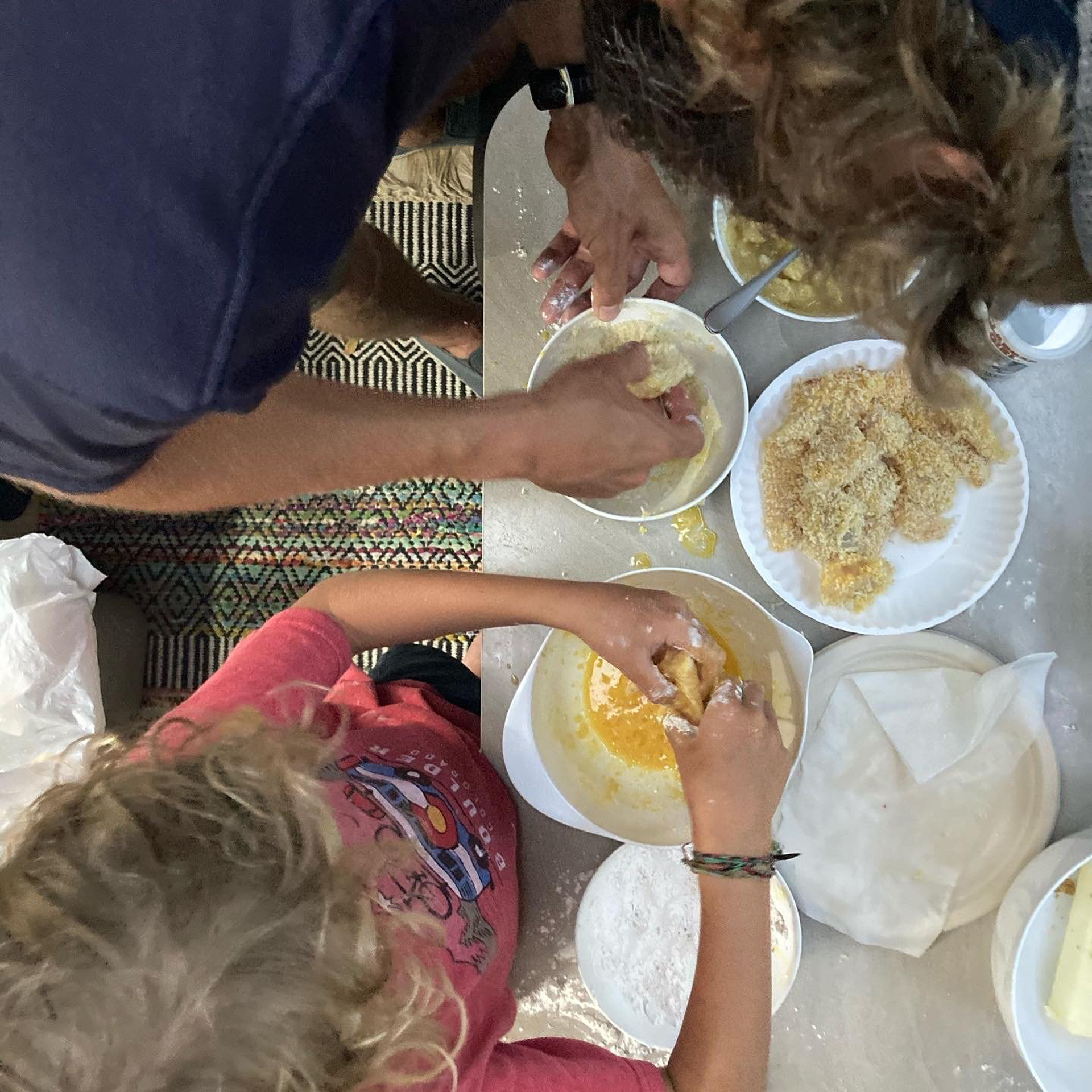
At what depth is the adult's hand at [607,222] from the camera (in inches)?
27.0

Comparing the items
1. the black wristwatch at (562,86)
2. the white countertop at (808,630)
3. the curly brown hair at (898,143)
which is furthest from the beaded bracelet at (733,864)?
the black wristwatch at (562,86)

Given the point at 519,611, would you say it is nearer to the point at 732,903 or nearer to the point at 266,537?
the point at 732,903

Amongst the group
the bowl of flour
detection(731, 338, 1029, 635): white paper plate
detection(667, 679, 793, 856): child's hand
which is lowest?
the bowl of flour

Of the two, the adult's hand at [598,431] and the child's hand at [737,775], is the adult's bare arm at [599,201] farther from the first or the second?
the child's hand at [737,775]

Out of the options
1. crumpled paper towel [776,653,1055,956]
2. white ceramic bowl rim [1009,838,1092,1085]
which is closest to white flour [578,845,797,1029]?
crumpled paper towel [776,653,1055,956]

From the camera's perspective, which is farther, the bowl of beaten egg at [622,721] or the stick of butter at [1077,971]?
the bowl of beaten egg at [622,721]

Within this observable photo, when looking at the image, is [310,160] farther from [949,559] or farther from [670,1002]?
[670,1002]

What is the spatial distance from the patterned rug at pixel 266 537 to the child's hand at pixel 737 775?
0.81 m

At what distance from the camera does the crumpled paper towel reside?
65cm

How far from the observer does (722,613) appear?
2.30 ft

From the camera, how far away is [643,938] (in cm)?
70

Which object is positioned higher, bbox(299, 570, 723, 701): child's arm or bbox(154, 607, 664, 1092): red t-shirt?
bbox(299, 570, 723, 701): child's arm

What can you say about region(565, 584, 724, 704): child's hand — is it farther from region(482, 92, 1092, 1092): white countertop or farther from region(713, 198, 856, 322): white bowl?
region(713, 198, 856, 322): white bowl

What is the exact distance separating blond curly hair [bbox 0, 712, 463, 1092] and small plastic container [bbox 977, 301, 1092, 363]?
653mm
